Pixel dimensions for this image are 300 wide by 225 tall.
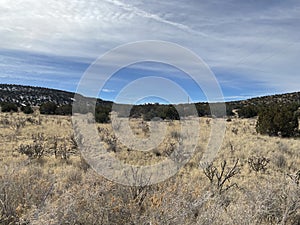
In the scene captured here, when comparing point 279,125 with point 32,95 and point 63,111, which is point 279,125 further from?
point 32,95

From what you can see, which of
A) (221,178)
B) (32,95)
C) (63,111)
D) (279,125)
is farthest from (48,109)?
(32,95)

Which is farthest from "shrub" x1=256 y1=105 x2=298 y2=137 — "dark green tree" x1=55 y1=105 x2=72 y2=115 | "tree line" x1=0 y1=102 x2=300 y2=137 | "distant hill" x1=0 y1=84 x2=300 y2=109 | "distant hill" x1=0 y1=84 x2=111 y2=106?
"distant hill" x1=0 y1=84 x2=111 y2=106

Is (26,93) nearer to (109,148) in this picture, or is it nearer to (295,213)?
(109,148)

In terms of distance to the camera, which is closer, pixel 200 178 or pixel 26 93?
pixel 200 178

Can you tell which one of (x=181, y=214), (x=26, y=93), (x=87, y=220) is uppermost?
(x=26, y=93)

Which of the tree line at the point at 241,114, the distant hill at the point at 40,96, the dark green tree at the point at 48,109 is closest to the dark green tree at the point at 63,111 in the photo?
the tree line at the point at 241,114

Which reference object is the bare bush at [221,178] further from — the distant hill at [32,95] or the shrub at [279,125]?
the distant hill at [32,95]

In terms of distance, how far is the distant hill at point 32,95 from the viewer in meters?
68.5

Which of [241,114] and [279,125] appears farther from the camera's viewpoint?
[241,114]

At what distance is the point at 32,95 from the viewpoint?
7612 centimetres

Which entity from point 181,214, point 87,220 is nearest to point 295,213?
point 181,214

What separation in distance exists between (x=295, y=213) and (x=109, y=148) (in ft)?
28.2

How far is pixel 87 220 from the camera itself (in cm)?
455

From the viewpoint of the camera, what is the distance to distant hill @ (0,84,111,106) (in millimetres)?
68475
